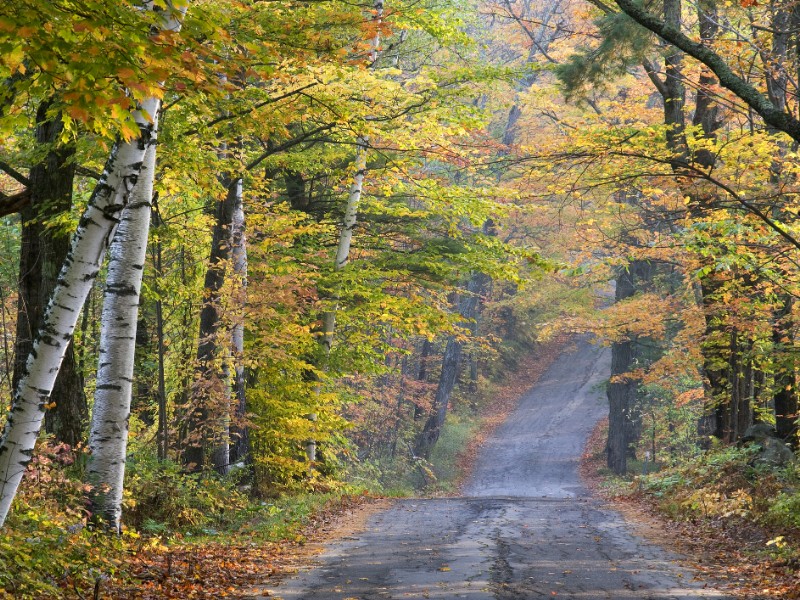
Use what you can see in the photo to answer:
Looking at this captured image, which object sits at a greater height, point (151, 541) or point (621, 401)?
point (621, 401)

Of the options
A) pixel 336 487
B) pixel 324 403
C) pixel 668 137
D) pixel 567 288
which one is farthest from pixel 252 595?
pixel 567 288

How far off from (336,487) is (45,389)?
36.4 ft

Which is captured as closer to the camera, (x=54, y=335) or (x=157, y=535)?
(x=54, y=335)

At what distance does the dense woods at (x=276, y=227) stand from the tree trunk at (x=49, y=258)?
34 mm

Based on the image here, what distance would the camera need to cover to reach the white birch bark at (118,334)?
714 centimetres

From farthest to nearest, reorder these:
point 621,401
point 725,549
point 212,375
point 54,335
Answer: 1. point 621,401
2. point 212,375
3. point 725,549
4. point 54,335

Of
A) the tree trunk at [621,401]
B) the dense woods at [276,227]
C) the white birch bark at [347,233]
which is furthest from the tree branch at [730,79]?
the tree trunk at [621,401]

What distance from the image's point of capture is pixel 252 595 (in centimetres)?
664

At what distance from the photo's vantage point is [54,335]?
5133mm

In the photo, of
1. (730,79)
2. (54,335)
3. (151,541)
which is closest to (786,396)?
(730,79)

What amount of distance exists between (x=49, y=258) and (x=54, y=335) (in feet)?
14.6

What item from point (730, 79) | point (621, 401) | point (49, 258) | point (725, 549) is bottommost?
point (725, 549)

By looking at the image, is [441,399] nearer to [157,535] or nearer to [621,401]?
[621,401]

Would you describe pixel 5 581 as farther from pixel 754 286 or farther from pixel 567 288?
pixel 567 288
